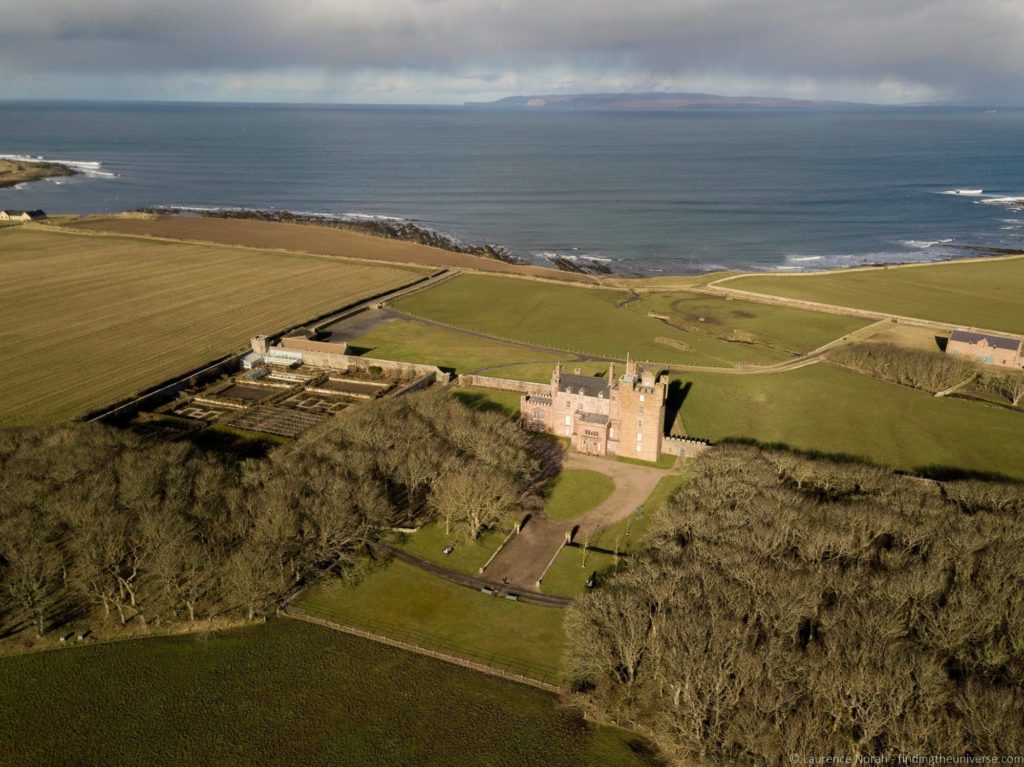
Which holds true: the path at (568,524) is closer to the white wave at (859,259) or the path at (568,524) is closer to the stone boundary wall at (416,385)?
the stone boundary wall at (416,385)

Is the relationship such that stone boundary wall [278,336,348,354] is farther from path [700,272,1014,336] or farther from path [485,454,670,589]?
path [700,272,1014,336]

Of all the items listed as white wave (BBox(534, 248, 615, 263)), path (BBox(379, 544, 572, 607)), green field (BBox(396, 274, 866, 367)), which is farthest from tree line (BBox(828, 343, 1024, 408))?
white wave (BBox(534, 248, 615, 263))

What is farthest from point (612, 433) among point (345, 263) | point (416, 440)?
point (345, 263)

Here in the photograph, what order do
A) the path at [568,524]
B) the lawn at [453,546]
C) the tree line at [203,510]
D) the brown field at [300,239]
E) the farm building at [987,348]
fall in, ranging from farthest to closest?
the brown field at [300,239] < the farm building at [987,348] < the lawn at [453,546] < the path at [568,524] < the tree line at [203,510]

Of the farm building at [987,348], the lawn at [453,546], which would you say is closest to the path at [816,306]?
the farm building at [987,348]

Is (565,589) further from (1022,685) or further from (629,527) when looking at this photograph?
(1022,685)

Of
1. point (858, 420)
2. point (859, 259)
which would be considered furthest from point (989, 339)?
point (859, 259)
